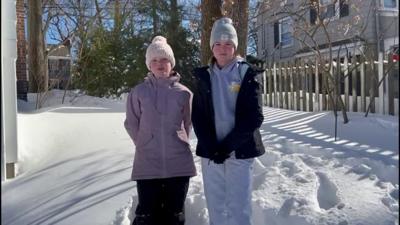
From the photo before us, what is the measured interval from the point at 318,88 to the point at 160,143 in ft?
29.5

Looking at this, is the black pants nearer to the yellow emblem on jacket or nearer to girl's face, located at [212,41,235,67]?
the yellow emblem on jacket

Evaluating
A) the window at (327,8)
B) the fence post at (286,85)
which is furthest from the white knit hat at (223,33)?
the fence post at (286,85)

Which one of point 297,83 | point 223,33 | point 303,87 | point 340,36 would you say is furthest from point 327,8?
point 223,33

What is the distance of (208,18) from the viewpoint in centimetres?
723

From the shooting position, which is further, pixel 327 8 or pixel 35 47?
pixel 35 47

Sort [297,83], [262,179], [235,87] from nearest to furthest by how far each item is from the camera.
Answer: [235,87]
[262,179]
[297,83]

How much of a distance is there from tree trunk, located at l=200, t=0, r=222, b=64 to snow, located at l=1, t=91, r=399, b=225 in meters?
1.38

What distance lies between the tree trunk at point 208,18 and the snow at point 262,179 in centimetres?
138

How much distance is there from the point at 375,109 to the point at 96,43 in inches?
358

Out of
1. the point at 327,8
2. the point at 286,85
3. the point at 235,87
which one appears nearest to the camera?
the point at 235,87

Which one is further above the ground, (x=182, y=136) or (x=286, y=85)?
(x=286, y=85)

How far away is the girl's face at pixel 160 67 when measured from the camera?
3.63m

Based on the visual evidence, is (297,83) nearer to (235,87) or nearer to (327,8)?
(327,8)

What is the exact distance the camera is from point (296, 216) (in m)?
3.90
